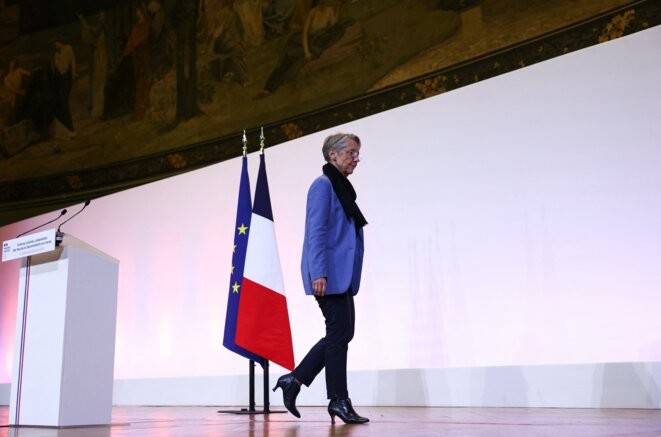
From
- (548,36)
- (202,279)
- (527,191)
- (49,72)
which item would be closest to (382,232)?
(527,191)

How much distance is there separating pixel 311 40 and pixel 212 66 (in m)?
1.55

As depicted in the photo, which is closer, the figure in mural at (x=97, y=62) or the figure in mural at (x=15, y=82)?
the figure in mural at (x=97, y=62)

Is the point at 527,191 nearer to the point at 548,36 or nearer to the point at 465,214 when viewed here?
the point at 465,214

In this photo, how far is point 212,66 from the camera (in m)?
9.84

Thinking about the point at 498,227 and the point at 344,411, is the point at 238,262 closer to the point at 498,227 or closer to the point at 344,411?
the point at 498,227

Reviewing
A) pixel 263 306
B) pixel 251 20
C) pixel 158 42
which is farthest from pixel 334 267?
pixel 158 42

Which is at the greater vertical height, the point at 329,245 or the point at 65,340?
the point at 329,245

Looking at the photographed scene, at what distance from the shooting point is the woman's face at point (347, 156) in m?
3.51

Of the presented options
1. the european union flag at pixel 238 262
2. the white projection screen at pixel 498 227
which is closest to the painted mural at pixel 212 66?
the white projection screen at pixel 498 227

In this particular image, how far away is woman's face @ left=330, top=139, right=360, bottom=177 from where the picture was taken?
351 centimetres

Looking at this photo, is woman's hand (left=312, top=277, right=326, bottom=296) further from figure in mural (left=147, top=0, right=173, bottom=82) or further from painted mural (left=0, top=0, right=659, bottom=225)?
figure in mural (left=147, top=0, right=173, bottom=82)

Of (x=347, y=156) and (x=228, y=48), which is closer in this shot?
(x=347, y=156)

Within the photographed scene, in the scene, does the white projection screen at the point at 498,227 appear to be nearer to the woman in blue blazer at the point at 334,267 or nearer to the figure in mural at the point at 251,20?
the woman in blue blazer at the point at 334,267

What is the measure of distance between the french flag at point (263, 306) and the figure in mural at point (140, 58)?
6017 mm
